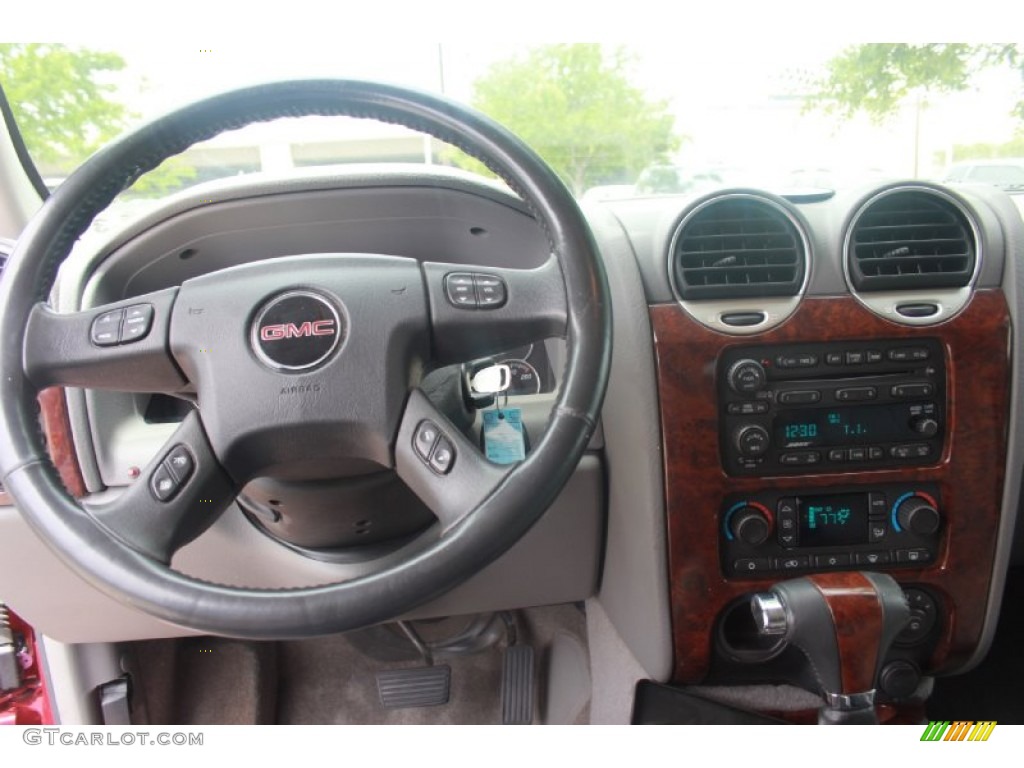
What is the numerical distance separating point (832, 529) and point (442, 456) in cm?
68

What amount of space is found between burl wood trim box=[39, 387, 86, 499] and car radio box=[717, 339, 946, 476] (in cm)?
95

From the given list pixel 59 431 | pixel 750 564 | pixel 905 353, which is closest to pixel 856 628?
pixel 750 564

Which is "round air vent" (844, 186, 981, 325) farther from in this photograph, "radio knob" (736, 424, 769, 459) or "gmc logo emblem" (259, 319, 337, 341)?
"gmc logo emblem" (259, 319, 337, 341)

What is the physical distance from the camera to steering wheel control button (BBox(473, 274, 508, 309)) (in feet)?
2.53

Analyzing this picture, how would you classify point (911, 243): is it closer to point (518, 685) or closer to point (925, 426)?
point (925, 426)

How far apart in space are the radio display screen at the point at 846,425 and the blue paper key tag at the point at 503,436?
0.40 metres

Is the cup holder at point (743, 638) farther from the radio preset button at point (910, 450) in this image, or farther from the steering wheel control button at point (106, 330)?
the steering wheel control button at point (106, 330)

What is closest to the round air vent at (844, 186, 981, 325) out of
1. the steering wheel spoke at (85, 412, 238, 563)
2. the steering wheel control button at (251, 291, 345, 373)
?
the steering wheel control button at (251, 291, 345, 373)

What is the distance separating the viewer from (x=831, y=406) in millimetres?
1045

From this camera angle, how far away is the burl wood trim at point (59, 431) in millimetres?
1019

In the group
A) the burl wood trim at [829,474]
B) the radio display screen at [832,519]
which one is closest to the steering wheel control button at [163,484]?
the burl wood trim at [829,474]

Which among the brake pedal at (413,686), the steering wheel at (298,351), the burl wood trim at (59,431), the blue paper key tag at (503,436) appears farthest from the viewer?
the brake pedal at (413,686)
